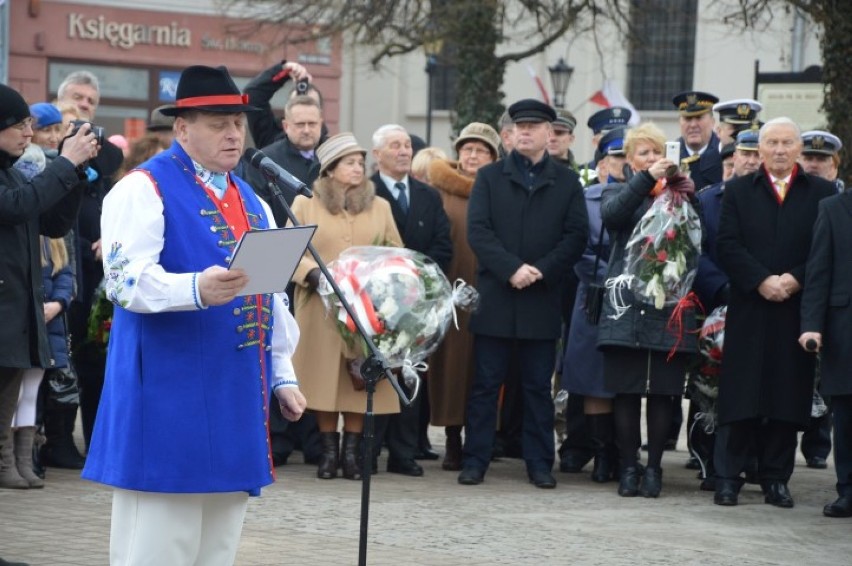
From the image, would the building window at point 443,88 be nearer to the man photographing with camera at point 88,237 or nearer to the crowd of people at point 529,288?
the crowd of people at point 529,288

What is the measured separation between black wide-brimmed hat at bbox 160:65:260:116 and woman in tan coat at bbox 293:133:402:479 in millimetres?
4811

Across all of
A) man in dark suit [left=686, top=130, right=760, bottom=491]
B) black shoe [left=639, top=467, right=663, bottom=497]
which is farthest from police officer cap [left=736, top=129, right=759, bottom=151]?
black shoe [left=639, top=467, right=663, bottom=497]

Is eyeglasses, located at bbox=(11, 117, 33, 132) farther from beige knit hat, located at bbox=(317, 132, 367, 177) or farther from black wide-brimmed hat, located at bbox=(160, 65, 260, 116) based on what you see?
black wide-brimmed hat, located at bbox=(160, 65, 260, 116)

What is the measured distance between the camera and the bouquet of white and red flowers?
9.37 metres

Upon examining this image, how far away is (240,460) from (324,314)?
5069 mm

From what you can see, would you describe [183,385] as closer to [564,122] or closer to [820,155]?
[820,155]

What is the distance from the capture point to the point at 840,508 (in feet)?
30.7

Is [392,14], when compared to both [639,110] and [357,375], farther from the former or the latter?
[357,375]

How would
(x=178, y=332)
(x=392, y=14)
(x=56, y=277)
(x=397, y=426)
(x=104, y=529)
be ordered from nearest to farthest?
(x=178, y=332) < (x=104, y=529) < (x=56, y=277) < (x=397, y=426) < (x=392, y=14)

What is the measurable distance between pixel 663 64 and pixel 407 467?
2551 cm

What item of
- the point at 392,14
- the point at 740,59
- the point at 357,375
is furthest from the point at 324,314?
the point at 740,59

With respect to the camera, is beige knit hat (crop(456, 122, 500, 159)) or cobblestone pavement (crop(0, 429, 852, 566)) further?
beige knit hat (crop(456, 122, 500, 159))

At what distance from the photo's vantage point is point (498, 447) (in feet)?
38.0

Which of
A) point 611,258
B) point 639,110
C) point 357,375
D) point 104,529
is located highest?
point 639,110
